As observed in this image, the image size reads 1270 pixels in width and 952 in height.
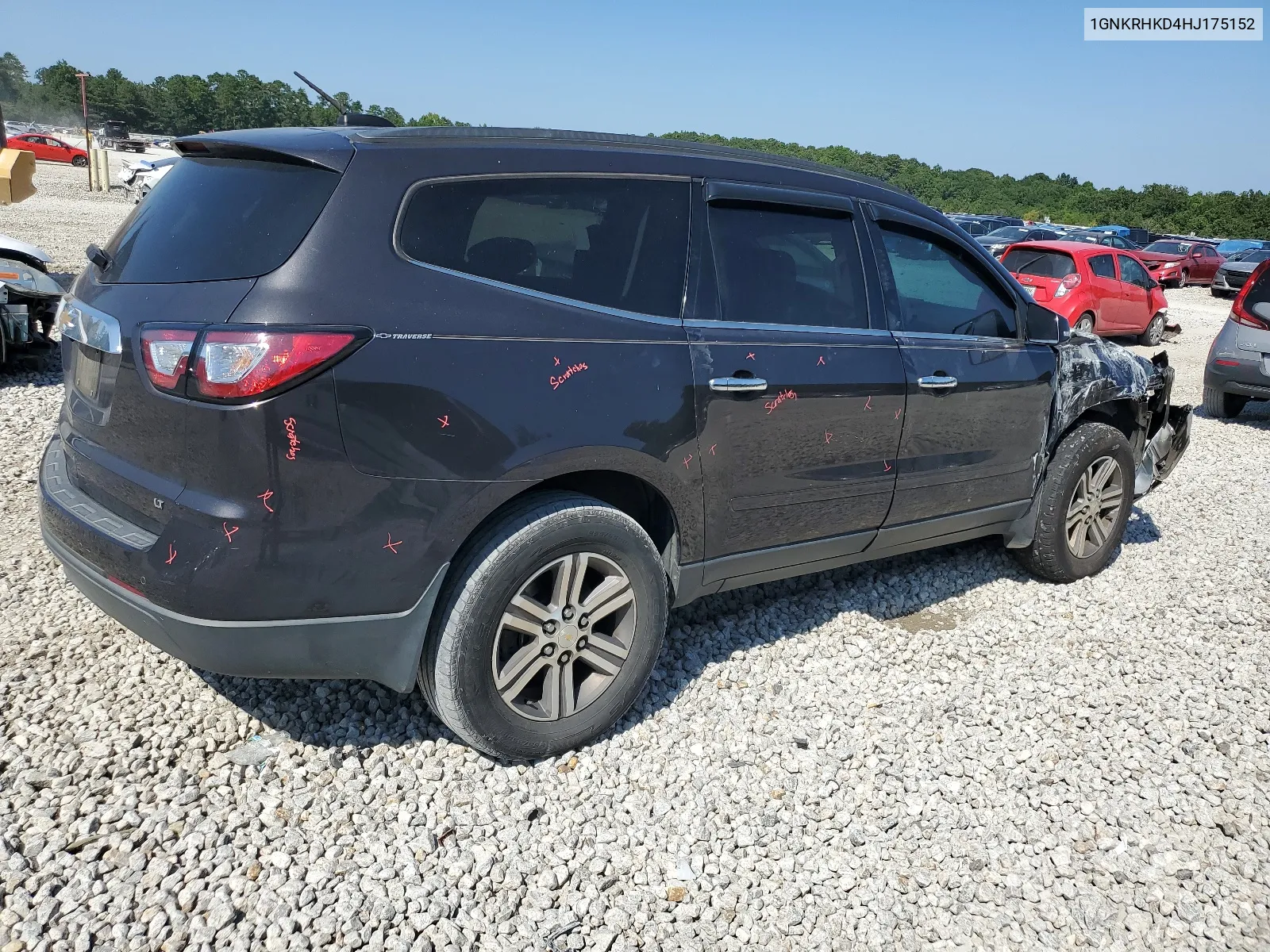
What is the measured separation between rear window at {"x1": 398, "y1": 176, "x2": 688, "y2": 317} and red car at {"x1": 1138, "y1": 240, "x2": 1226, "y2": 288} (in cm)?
2962

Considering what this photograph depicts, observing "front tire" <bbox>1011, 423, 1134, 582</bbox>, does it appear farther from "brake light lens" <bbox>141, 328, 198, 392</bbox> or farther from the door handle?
"brake light lens" <bbox>141, 328, 198, 392</bbox>

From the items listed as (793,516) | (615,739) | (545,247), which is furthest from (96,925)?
(793,516)

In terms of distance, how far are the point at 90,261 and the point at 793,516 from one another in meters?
2.62

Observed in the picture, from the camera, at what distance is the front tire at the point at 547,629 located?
9.48 ft

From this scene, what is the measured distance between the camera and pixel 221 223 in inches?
108

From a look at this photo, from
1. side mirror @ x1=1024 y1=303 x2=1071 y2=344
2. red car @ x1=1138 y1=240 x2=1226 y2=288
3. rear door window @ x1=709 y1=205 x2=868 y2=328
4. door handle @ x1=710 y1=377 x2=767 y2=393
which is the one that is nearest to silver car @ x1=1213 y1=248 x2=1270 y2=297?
red car @ x1=1138 y1=240 x2=1226 y2=288

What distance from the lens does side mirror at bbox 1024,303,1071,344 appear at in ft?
15.1

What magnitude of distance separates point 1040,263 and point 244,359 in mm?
15141

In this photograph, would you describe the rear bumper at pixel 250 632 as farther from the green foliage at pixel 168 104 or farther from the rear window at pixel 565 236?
the green foliage at pixel 168 104

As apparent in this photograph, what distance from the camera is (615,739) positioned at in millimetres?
3408

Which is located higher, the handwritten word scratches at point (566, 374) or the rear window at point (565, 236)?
the rear window at point (565, 236)

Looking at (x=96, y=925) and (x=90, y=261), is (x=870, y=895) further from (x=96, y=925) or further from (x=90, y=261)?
(x=90, y=261)

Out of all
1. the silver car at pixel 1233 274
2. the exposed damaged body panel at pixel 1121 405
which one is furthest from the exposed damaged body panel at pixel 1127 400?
the silver car at pixel 1233 274

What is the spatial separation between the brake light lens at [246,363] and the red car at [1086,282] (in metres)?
14.0
